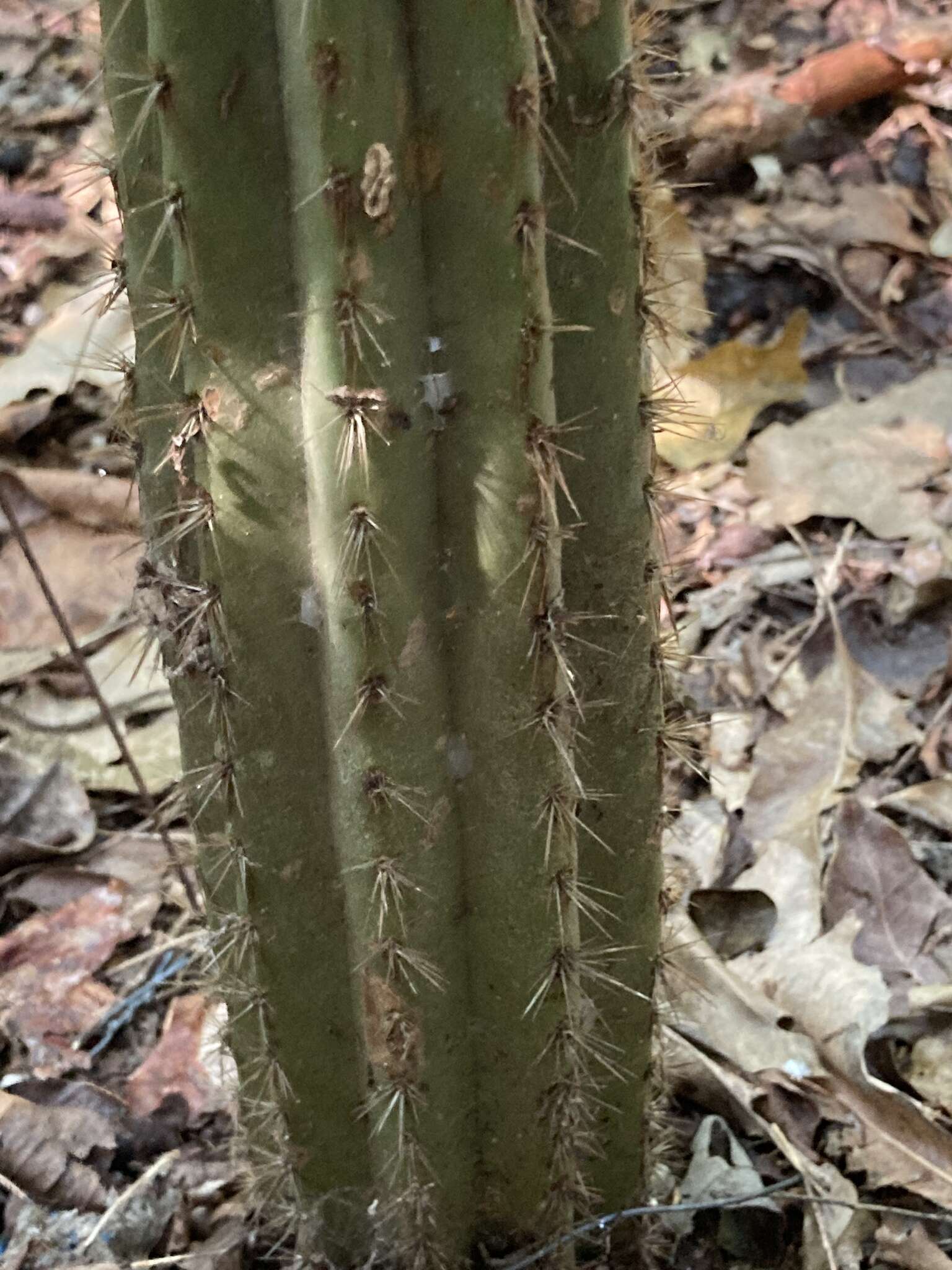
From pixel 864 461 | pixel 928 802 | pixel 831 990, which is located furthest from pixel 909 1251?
pixel 864 461

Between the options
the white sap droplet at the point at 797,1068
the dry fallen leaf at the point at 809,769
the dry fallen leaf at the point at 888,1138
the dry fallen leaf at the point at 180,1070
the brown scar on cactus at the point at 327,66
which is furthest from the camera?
the dry fallen leaf at the point at 809,769

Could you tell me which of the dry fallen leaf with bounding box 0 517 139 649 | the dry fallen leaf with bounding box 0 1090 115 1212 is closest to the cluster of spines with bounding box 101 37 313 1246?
the dry fallen leaf with bounding box 0 1090 115 1212

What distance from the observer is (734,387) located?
2758 millimetres

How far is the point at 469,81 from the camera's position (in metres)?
0.85

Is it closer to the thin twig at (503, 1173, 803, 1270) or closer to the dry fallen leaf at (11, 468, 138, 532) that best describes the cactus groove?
the thin twig at (503, 1173, 803, 1270)

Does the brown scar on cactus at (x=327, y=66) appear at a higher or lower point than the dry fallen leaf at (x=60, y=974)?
higher

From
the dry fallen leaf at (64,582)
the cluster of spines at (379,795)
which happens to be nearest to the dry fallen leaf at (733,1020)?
the cluster of spines at (379,795)

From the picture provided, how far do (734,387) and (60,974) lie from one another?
1767 mm

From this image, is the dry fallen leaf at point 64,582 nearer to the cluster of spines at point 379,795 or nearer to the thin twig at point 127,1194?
the thin twig at point 127,1194

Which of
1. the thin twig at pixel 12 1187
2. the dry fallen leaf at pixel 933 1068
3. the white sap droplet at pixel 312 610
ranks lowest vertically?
the dry fallen leaf at pixel 933 1068

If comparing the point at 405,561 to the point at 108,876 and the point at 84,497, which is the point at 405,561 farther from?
the point at 84,497

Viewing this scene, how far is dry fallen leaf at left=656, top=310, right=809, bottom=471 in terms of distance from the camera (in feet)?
8.85

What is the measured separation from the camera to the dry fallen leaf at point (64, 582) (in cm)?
242

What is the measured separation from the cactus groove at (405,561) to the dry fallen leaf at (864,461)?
1439 millimetres
